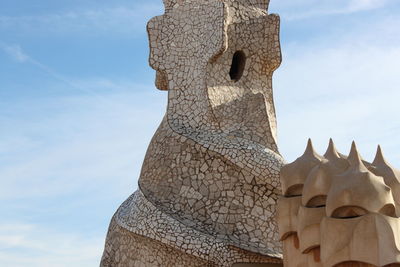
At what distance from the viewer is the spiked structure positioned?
263 inches

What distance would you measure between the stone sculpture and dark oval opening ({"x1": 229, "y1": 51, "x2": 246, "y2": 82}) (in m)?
0.01

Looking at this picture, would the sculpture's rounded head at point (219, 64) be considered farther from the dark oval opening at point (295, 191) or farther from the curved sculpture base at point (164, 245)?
the dark oval opening at point (295, 191)

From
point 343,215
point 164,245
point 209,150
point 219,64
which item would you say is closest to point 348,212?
point 343,215

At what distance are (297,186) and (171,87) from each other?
339 centimetres

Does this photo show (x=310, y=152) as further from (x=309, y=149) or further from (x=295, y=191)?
(x=295, y=191)

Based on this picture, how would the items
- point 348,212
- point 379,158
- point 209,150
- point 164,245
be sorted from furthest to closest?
1. point 209,150
2. point 164,245
3. point 379,158
4. point 348,212

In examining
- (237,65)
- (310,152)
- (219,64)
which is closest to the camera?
(310,152)

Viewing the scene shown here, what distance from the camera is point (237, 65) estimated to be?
37.3ft

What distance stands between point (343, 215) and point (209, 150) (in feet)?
10.8

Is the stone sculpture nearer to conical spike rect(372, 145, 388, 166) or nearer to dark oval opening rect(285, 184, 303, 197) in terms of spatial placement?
dark oval opening rect(285, 184, 303, 197)

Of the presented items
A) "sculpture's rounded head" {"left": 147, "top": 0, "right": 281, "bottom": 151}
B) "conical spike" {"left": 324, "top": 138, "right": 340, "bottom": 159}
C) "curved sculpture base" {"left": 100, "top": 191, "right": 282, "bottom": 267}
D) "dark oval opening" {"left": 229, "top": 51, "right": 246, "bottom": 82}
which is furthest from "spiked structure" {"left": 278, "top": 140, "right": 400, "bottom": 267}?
"dark oval opening" {"left": 229, "top": 51, "right": 246, "bottom": 82}

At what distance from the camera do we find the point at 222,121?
34.7 feet

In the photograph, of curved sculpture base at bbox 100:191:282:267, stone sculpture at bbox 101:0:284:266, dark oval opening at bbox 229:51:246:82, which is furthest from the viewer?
dark oval opening at bbox 229:51:246:82

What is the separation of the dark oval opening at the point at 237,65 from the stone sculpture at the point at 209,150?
0.6 inches
